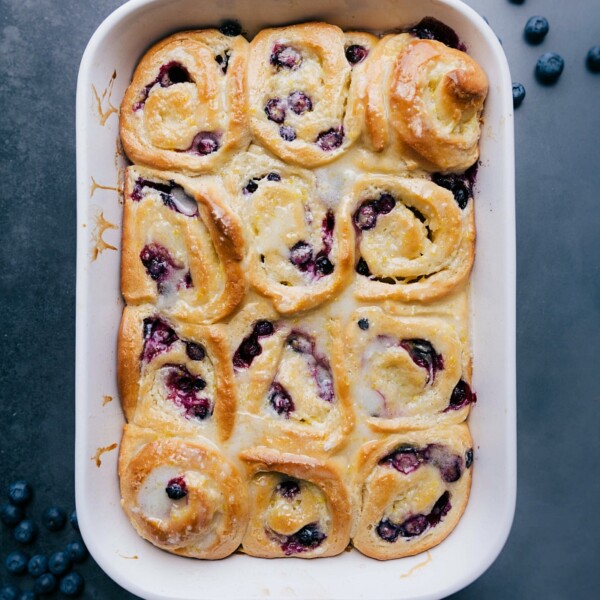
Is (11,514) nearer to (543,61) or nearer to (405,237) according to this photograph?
(405,237)

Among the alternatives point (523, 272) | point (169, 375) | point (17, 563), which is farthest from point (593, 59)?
point (17, 563)

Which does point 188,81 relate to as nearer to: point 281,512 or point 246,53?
point 246,53

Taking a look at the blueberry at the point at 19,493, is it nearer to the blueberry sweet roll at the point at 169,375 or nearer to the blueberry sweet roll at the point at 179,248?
the blueberry sweet roll at the point at 169,375

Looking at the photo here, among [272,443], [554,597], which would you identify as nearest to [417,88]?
[272,443]

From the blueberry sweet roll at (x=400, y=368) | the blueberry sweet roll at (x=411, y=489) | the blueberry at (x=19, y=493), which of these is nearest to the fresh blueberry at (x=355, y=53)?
the blueberry sweet roll at (x=400, y=368)

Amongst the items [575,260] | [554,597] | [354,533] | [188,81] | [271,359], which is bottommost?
[554,597]
